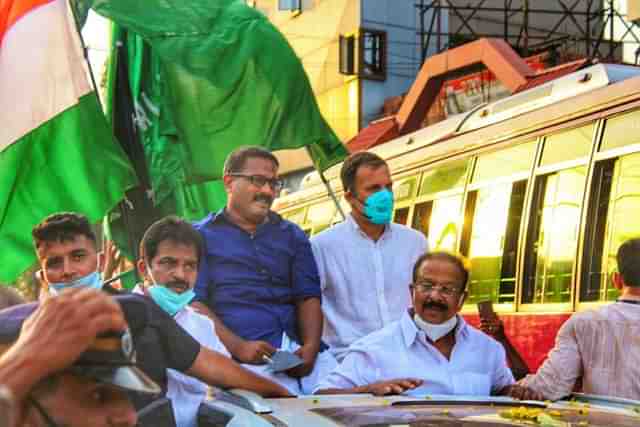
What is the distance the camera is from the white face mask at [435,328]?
414 centimetres

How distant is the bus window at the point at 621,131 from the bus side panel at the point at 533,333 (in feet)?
4.70

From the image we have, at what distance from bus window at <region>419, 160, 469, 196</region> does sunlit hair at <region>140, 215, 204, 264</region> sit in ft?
25.1

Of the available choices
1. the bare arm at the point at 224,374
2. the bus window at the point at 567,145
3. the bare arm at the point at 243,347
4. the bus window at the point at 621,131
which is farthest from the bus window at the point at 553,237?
the bare arm at the point at 224,374

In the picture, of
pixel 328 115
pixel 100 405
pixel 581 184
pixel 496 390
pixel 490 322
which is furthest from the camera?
pixel 328 115

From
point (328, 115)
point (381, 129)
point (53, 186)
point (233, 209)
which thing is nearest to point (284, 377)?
point (233, 209)

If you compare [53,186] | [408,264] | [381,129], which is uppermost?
[381,129]

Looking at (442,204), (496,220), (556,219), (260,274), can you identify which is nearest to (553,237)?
(556,219)

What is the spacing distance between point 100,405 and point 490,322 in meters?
9.02

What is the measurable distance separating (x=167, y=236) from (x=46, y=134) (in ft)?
3.16

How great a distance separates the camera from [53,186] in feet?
15.0

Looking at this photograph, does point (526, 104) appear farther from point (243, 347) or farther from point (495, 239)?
point (243, 347)

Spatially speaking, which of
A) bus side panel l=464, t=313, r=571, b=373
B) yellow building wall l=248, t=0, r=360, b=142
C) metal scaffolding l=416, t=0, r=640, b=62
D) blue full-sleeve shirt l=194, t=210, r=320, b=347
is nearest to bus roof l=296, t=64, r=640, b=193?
bus side panel l=464, t=313, r=571, b=373

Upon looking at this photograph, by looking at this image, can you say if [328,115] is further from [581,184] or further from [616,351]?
[616,351]

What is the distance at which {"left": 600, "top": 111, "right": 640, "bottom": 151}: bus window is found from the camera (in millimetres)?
8820
